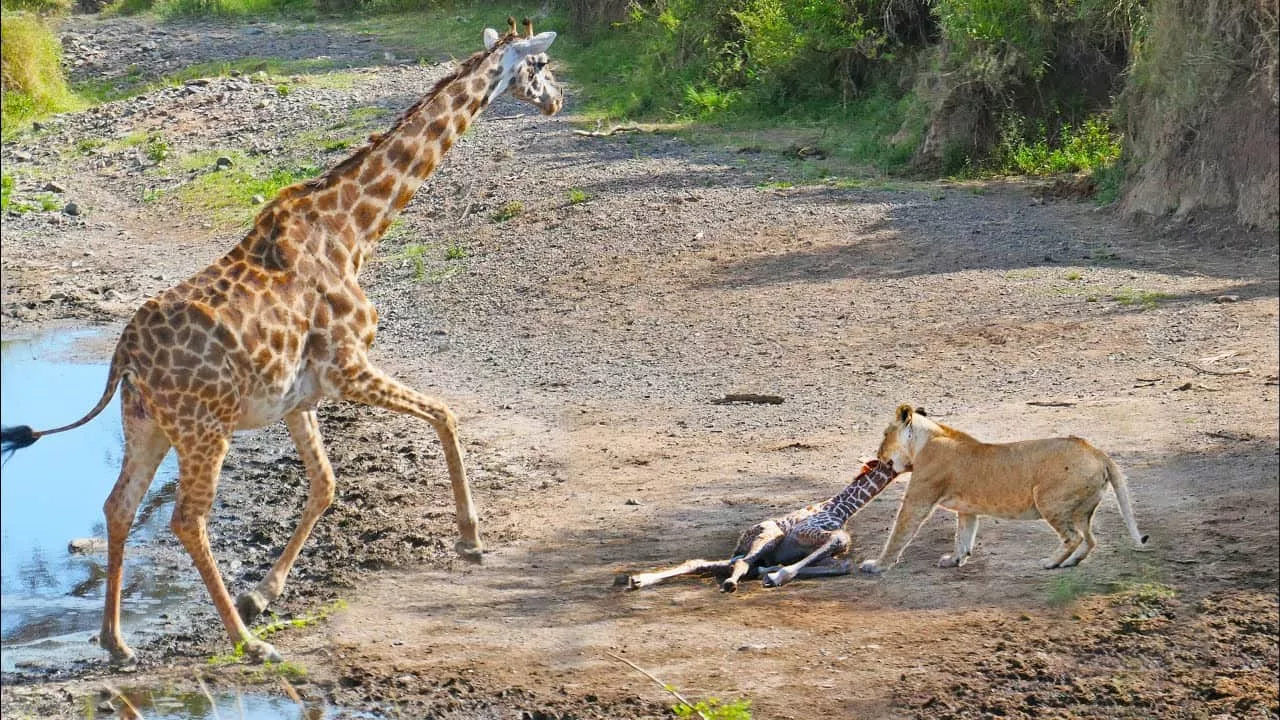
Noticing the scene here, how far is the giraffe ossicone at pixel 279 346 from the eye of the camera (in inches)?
255

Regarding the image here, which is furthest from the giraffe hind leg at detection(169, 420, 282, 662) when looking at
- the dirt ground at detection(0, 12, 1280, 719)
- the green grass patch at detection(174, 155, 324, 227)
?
the green grass patch at detection(174, 155, 324, 227)

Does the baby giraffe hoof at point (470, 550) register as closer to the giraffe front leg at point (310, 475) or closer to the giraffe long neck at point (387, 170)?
the giraffe front leg at point (310, 475)

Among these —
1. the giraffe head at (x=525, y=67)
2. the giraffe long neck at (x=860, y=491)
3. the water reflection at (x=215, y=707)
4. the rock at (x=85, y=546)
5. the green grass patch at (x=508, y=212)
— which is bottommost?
the rock at (x=85, y=546)

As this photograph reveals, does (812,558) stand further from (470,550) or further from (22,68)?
(22,68)

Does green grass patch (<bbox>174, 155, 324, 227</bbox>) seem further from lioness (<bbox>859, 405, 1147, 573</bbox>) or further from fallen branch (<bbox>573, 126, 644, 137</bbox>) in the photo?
lioness (<bbox>859, 405, 1147, 573</bbox>)

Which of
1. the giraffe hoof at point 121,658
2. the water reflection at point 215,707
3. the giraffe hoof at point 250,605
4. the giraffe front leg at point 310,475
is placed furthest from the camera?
the giraffe front leg at point 310,475

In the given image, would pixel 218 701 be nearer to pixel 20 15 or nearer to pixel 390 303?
pixel 20 15

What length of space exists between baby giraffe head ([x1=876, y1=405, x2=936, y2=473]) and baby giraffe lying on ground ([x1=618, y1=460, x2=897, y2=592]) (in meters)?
0.10

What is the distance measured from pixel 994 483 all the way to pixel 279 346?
3339 millimetres

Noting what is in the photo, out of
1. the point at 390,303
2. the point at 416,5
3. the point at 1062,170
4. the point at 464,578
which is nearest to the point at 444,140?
the point at 464,578

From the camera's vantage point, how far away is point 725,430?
9.79 metres

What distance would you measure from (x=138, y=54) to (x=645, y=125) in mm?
12400

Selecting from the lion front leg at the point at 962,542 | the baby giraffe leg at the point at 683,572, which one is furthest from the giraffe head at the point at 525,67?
the lion front leg at the point at 962,542

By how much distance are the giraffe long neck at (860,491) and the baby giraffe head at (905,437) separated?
9 cm
